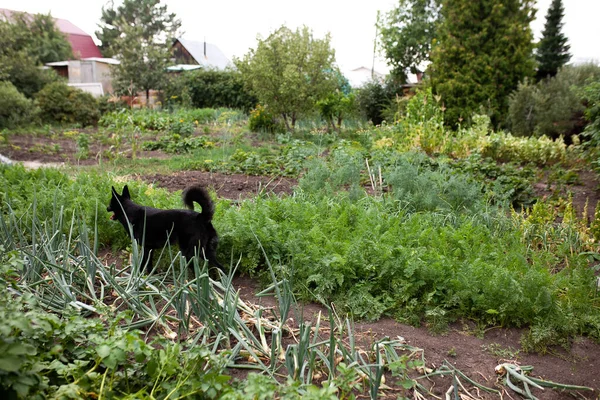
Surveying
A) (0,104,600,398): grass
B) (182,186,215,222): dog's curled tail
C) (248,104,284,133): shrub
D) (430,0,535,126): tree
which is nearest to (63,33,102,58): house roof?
(248,104,284,133): shrub

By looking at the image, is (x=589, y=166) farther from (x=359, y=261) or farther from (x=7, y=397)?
(x=7, y=397)

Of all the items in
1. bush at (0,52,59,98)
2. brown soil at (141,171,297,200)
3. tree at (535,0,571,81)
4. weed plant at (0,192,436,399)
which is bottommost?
weed plant at (0,192,436,399)

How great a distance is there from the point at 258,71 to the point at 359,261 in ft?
31.5

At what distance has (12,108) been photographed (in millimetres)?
13414

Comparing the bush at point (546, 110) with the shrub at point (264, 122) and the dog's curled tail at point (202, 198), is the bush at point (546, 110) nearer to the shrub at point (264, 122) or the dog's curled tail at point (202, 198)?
the shrub at point (264, 122)

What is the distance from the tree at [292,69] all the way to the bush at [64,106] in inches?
239

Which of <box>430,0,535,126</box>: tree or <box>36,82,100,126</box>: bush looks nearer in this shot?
<box>430,0,535,126</box>: tree

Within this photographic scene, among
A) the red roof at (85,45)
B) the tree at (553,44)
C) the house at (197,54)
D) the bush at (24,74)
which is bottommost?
the bush at (24,74)

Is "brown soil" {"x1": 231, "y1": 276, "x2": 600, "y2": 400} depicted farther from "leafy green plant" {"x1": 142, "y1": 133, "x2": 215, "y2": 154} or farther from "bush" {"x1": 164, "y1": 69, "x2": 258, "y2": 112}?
"bush" {"x1": 164, "y1": 69, "x2": 258, "y2": 112}

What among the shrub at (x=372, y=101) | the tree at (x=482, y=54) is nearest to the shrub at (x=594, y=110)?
the tree at (x=482, y=54)

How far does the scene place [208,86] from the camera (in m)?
21.3

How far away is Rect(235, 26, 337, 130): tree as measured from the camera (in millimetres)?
11977

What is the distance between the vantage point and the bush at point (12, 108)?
517 inches

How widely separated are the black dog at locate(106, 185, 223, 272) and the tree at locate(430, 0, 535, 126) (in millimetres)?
10928
